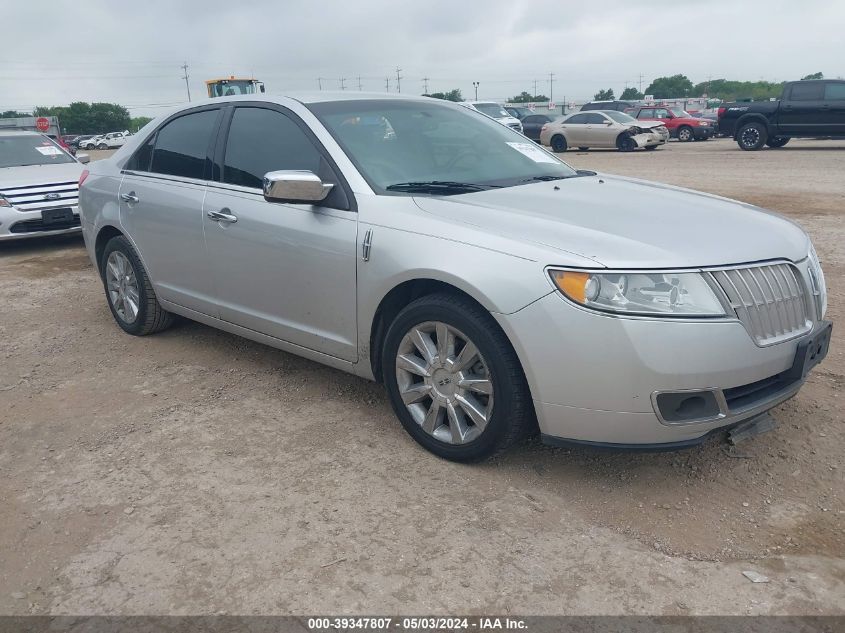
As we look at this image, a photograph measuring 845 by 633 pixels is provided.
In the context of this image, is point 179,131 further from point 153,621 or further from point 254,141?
point 153,621

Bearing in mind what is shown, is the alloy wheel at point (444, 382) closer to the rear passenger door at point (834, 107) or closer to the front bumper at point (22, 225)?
the front bumper at point (22, 225)

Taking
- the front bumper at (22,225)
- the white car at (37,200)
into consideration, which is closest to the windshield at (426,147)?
the white car at (37,200)

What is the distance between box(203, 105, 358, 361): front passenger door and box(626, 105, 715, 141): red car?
26199 mm

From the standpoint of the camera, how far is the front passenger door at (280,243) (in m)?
3.64

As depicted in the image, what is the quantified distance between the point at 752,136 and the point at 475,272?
21071mm

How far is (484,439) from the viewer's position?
3156 millimetres

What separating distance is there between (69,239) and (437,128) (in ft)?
25.0

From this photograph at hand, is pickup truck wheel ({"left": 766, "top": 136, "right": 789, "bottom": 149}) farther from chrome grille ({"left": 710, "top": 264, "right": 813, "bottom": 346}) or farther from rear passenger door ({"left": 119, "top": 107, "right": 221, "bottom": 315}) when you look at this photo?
chrome grille ({"left": 710, "top": 264, "right": 813, "bottom": 346})

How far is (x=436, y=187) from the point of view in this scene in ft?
12.0

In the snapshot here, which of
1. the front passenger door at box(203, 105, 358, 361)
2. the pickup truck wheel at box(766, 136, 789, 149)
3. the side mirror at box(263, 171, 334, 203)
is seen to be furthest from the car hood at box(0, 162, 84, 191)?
the pickup truck wheel at box(766, 136, 789, 149)

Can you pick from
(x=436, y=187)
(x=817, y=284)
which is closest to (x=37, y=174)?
(x=436, y=187)

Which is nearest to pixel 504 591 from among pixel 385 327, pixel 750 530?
pixel 750 530

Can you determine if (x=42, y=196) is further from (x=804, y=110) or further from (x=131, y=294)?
(x=804, y=110)

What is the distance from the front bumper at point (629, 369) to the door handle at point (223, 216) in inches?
73.8
